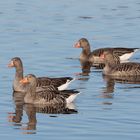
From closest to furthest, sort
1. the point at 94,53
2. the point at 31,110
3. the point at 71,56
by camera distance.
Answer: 1. the point at 31,110
2. the point at 71,56
3. the point at 94,53

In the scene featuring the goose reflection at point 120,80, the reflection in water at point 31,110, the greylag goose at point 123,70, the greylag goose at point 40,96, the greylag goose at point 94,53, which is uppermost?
the greylag goose at point 94,53

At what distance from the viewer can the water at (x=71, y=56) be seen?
19.2m

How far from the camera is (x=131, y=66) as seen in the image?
1102 inches

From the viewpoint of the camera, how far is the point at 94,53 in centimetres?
3130

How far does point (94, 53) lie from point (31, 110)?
982 centimetres

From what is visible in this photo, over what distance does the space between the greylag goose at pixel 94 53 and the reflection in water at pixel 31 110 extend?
24.3 feet

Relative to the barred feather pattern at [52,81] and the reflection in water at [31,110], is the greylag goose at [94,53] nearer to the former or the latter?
the barred feather pattern at [52,81]

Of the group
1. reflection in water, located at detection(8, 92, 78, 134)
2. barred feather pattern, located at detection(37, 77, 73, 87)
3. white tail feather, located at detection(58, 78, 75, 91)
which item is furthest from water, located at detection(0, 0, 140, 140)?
barred feather pattern, located at detection(37, 77, 73, 87)

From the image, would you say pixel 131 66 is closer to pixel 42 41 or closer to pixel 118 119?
pixel 42 41

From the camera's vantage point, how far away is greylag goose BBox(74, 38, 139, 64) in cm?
3050

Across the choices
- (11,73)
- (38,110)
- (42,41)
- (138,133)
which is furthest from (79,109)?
(42,41)

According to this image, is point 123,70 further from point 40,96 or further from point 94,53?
point 40,96

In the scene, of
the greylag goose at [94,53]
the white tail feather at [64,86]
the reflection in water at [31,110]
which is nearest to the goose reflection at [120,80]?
the white tail feather at [64,86]

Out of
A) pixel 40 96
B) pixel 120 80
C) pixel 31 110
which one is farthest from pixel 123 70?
pixel 31 110
